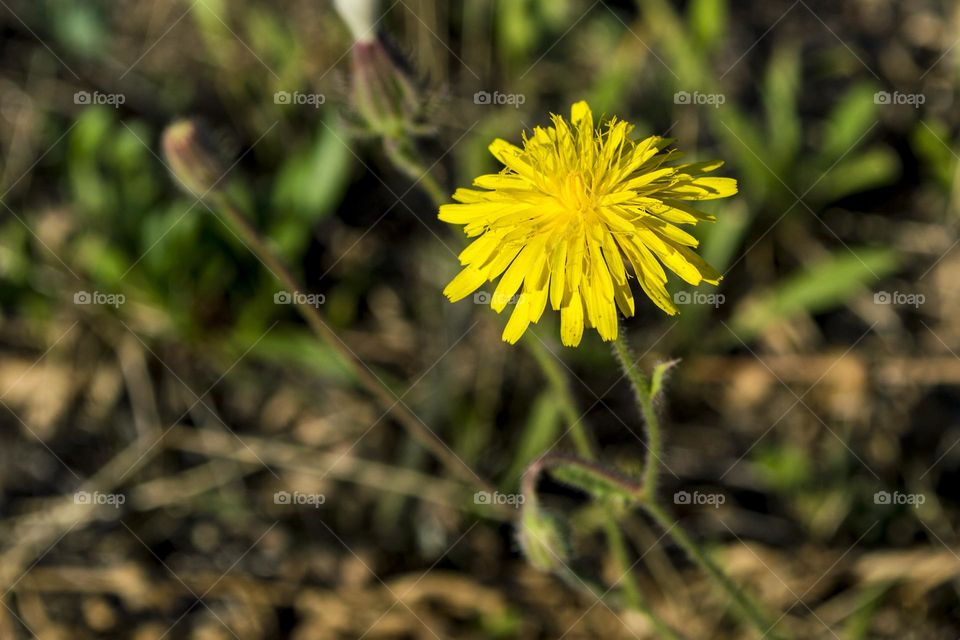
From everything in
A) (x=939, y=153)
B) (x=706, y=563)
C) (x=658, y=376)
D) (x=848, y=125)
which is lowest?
(x=706, y=563)

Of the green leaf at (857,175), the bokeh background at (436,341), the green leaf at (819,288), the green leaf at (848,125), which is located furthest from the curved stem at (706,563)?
the green leaf at (848,125)

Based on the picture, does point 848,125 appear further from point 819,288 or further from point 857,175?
point 819,288

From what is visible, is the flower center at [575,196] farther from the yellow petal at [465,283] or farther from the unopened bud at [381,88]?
the unopened bud at [381,88]

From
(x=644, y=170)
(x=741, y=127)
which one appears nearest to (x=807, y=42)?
(x=741, y=127)

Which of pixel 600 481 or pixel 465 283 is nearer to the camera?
pixel 465 283

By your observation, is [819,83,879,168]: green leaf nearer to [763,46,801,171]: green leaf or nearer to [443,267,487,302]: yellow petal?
[763,46,801,171]: green leaf

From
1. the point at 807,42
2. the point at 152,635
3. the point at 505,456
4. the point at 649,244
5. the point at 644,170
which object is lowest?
the point at 152,635

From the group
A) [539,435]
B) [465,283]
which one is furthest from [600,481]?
[539,435]

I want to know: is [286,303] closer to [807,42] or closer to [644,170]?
[644,170]
